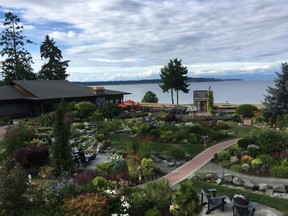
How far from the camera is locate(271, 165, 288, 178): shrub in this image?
52.0ft

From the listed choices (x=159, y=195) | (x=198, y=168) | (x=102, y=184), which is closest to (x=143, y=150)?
(x=198, y=168)

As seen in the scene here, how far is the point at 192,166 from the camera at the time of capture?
1816cm

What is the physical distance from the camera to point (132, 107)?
4506 centimetres

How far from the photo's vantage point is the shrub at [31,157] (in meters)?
17.7

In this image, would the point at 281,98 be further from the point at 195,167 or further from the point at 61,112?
the point at 61,112

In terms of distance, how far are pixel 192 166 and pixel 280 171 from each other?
4.34 metres

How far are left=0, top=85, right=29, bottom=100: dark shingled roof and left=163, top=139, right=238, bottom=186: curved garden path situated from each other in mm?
28325

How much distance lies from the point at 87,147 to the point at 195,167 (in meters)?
8.23

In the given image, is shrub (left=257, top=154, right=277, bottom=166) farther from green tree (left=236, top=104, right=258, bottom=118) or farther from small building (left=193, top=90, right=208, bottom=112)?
small building (left=193, top=90, right=208, bottom=112)

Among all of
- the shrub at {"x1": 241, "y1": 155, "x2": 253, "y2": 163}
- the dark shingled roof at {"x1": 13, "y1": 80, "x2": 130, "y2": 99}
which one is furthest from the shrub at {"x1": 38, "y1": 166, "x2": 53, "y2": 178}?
the dark shingled roof at {"x1": 13, "y1": 80, "x2": 130, "y2": 99}

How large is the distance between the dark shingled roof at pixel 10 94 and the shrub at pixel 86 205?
33048mm

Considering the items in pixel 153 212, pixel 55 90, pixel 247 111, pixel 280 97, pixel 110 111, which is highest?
pixel 55 90

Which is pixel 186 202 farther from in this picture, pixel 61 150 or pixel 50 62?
pixel 50 62

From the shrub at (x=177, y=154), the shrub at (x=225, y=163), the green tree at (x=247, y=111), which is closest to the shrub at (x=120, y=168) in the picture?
the shrub at (x=177, y=154)
